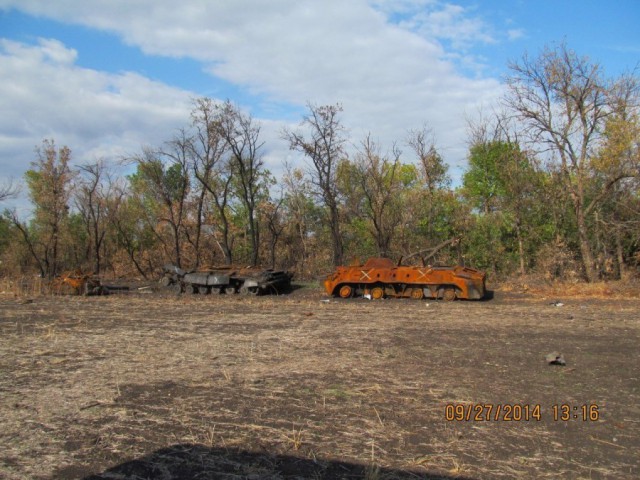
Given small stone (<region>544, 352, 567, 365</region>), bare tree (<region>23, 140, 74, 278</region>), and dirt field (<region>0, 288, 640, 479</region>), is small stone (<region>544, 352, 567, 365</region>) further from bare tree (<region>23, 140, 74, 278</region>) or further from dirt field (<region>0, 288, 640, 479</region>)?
bare tree (<region>23, 140, 74, 278</region>)

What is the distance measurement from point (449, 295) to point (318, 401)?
12972 millimetres

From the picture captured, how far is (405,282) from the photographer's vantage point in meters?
18.4

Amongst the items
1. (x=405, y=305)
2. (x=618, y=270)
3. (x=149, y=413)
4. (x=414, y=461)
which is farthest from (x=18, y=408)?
(x=618, y=270)

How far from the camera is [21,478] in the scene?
3848 mm

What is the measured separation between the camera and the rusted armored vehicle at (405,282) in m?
17.6

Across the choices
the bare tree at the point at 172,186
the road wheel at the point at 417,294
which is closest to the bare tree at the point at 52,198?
the bare tree at the point at 172,186

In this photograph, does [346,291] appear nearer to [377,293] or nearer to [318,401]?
[377,293]

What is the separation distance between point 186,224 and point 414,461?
31.3 m

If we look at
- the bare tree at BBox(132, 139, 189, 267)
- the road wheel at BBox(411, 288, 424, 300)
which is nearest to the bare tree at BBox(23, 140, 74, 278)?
the bare tree at BBox(132, 139, 189, 267)

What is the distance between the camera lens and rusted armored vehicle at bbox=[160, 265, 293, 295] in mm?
21219

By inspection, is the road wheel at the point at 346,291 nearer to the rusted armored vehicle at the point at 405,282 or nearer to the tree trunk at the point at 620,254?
the rusted armored vehicle at the point at 405,282
